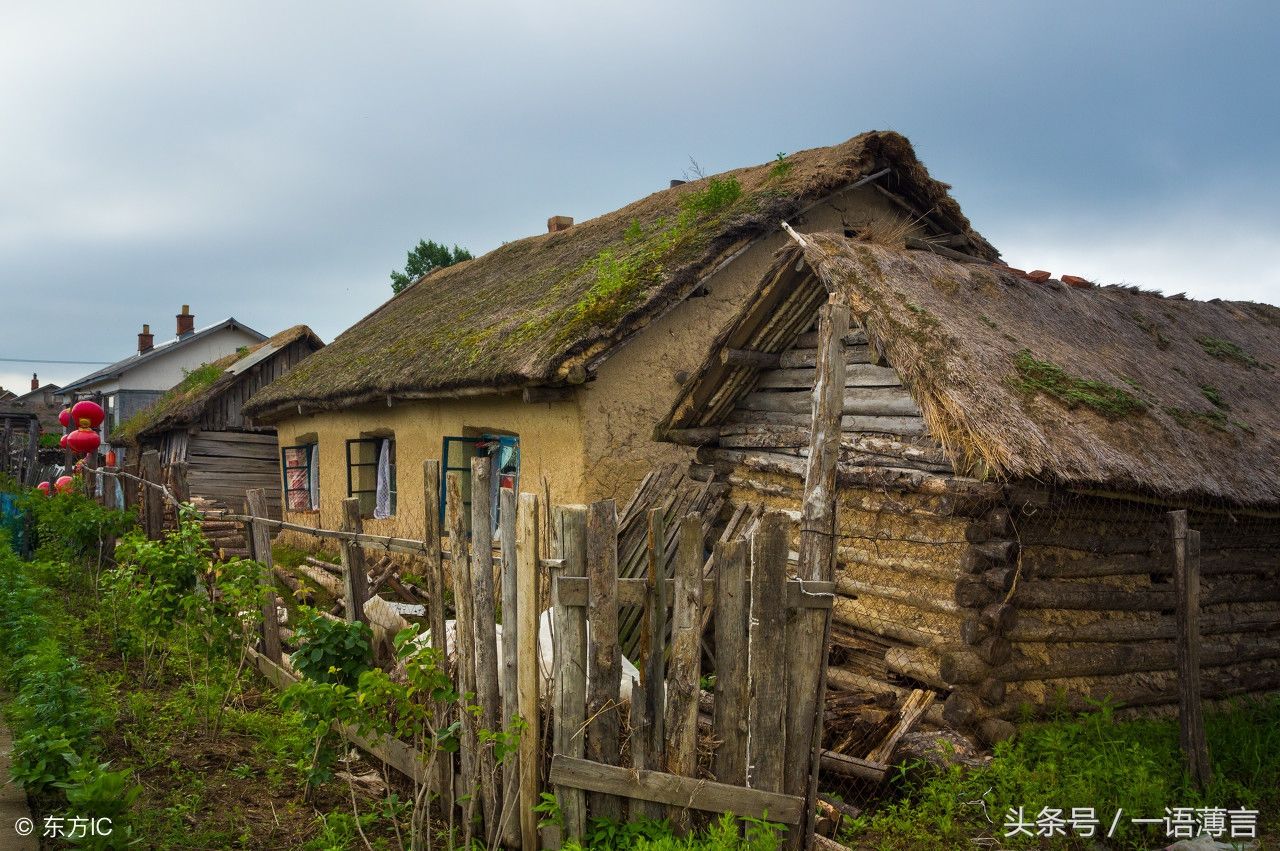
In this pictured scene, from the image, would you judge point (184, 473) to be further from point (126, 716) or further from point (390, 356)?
point (390, 356)

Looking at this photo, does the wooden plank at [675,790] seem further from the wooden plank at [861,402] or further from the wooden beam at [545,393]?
the wooden beam at [545,393]

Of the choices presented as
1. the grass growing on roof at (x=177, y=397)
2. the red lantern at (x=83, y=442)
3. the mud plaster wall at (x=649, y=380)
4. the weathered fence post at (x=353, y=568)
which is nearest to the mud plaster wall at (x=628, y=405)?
the mud plaster wall at (x=649, y=380)

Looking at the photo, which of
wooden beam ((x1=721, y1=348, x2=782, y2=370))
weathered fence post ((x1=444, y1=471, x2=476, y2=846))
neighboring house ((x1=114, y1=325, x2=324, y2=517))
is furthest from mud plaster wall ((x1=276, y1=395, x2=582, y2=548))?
weathered fence post ((x1=444, y1=471, x2=476, y2=846))

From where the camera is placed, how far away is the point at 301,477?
1631 cm

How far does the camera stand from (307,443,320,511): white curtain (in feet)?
52.4

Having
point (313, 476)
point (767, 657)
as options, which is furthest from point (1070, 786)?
point (313, 476)

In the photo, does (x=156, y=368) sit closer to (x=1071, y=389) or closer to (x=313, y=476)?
(x=313, y=476)

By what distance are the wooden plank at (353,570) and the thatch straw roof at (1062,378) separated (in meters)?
3.47

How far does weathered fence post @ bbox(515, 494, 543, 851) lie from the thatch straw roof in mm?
2806

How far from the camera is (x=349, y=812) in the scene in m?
5.06

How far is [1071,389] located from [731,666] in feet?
11.9

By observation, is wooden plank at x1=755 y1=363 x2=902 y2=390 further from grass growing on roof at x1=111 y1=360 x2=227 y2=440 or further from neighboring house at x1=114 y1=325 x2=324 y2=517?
grass growing on roof at x1=111 y1=360 x2=227 y2=440

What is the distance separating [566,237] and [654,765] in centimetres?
1151

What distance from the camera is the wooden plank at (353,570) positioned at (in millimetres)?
5832
